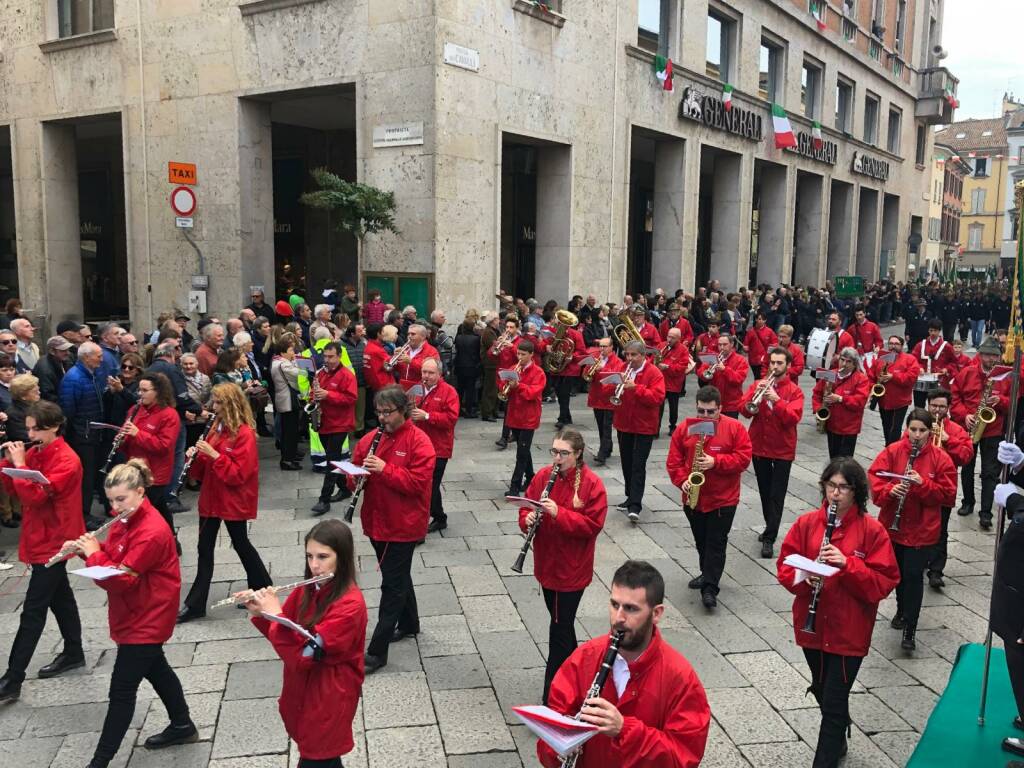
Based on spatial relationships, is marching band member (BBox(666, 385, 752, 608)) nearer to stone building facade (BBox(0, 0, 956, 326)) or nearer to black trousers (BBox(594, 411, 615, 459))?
black trousers (BBox(594, 411, 615, 459))

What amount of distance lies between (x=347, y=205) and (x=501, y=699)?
1042 cm

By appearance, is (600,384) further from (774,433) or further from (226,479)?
(226,479)

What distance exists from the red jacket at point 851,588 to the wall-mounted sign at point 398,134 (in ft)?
39.4

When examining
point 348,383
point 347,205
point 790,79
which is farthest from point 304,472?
point 790,79

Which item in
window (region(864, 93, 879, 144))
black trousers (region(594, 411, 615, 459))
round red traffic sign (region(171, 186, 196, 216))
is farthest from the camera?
window (region(864, 93, 879, 144))

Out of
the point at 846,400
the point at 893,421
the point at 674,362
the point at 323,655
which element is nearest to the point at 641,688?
the point at 323,655

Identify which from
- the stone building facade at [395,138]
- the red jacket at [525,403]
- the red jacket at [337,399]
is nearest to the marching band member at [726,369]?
the red jacket at [525,403]

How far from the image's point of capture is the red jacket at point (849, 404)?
973 centimetres

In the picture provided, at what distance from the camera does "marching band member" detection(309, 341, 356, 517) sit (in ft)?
30.6

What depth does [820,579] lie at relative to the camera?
469cm

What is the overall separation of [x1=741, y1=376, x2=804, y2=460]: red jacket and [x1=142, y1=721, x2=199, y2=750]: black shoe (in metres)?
5.65

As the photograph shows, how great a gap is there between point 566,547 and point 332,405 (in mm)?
4770

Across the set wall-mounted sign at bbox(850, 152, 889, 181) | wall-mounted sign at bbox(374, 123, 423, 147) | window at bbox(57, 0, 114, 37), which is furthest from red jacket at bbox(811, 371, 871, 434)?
wall-mounted sign at bbox(850, 152, 889, 181)

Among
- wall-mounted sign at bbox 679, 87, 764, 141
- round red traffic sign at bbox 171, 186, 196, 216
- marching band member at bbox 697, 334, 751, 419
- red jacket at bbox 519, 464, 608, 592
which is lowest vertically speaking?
red jacket at bbox 519, 464, 608, 592
